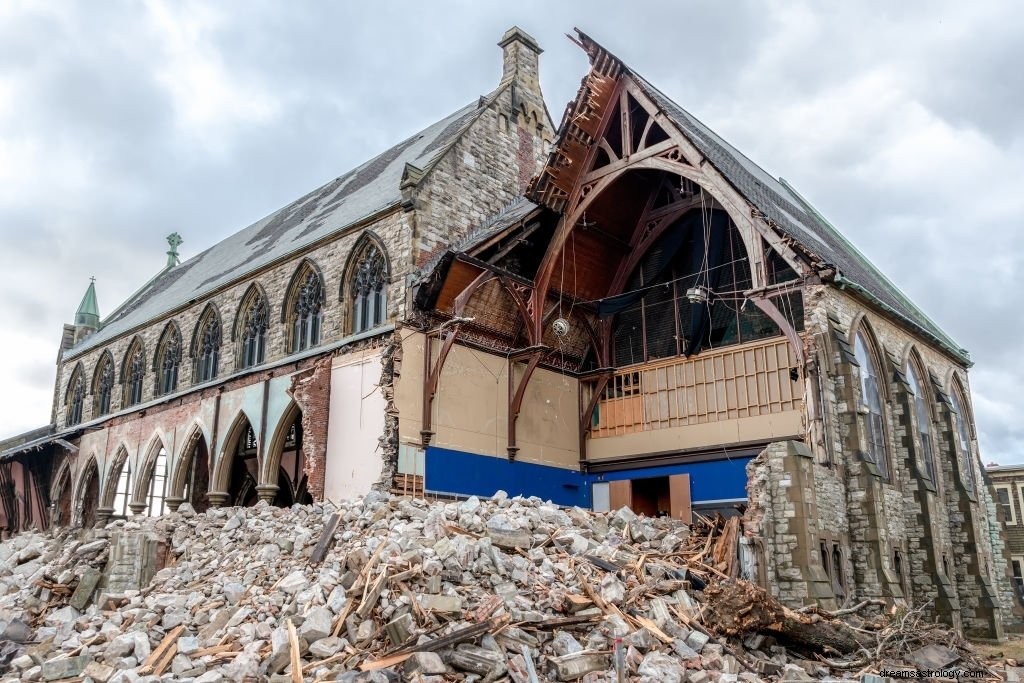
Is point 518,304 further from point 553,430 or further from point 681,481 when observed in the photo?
point 681,481

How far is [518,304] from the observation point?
19.9 m

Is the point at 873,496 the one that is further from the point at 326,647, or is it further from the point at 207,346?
the point at 207,346

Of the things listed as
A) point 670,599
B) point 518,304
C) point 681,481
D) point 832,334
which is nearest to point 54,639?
point 670,599

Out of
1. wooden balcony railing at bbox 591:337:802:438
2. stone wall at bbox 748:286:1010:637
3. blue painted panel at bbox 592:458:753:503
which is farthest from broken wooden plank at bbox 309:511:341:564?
wooden balcony railing at bbox 591:337:802:438

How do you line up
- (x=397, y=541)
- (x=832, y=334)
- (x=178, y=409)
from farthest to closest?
(x=178, y=409) → (x=832, y=334) → (x=397, y=541)

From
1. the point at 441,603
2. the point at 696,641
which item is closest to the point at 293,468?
the point at 441,603

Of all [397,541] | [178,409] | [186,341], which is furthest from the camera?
[186,341]

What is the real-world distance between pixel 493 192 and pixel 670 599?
13.0 metres

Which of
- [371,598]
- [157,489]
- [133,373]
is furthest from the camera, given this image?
[133,373]

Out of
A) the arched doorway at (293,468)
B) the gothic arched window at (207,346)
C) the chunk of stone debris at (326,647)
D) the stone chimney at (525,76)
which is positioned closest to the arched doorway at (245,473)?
the arched doorway at (293,468)

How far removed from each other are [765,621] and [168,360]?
22.3 metres

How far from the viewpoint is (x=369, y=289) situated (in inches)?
826

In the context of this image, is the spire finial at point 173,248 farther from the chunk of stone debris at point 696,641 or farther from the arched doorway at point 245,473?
the chunk of stone debris at point 696,641

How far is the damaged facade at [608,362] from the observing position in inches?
656
